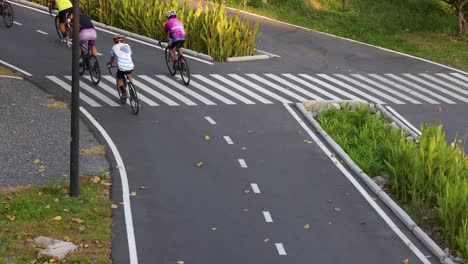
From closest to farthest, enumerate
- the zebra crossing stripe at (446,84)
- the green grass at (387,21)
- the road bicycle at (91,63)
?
the road bicycle at (91,63) → the zebra crossing stripe at (446,84) → the green grass at (387,21)

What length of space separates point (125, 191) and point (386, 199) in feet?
16.4

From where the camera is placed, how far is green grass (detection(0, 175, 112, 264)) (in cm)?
1291

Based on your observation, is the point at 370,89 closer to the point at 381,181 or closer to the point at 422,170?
the point at 381,181

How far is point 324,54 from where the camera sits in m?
28.5

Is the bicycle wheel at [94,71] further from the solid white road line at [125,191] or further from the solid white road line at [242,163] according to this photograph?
the solid white road line at [242,163]

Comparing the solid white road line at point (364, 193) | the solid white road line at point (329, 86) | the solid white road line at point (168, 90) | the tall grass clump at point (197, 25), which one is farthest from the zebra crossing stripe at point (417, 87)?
the solid white road line at point (168, 90)

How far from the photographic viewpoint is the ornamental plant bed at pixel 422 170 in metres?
14.2

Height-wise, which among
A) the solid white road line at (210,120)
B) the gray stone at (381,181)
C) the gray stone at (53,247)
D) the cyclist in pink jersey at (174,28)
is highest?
the cyclist in pink jersey at (174,28)

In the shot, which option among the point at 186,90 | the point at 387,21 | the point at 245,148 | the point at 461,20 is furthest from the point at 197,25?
the point at 461,20

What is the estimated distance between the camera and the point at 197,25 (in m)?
26.9

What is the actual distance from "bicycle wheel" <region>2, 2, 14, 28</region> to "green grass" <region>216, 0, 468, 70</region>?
397 inches

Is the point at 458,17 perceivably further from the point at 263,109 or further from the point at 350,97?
the point at 263,109

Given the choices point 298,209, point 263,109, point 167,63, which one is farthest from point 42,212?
point 167,63

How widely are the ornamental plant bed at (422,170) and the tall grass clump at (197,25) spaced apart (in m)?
7.07
